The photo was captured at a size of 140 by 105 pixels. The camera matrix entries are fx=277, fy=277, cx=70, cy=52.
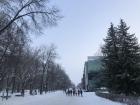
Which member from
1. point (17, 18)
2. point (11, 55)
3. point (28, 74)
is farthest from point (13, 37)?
point (28, 74)

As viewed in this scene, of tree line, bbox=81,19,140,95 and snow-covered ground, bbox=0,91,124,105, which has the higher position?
tree line, bbox=81,19,140,95

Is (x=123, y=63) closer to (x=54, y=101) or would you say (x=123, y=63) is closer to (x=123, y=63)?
(x=123, y=63)

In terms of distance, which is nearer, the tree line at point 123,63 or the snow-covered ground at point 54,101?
the snow-covered ground at point 54,101

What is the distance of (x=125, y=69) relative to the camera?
3569 centimetres

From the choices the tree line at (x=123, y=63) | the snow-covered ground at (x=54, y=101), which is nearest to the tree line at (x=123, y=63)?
the tree line at (x=123, y=63)

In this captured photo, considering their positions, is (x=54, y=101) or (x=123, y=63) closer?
(x=123, y=63)

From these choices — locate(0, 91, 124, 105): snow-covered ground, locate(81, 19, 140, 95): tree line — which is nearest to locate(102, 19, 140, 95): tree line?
locate(81, 19, 140, 95): tree line

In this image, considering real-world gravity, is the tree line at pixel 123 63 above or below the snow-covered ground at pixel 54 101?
above

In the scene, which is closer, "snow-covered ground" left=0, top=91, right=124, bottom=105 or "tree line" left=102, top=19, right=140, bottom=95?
"snow-covered ground" left=0, top=91, right=124, bottom=105

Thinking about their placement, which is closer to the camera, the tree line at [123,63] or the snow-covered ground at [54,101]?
the snow-covered ground at [54,101]

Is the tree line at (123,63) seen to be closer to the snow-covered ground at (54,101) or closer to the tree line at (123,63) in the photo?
the tree line at (123,63)

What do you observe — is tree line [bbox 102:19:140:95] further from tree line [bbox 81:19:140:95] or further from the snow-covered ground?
the snow-covered ground

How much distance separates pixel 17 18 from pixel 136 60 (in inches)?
710

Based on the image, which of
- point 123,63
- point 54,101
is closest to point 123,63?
point 123,63
